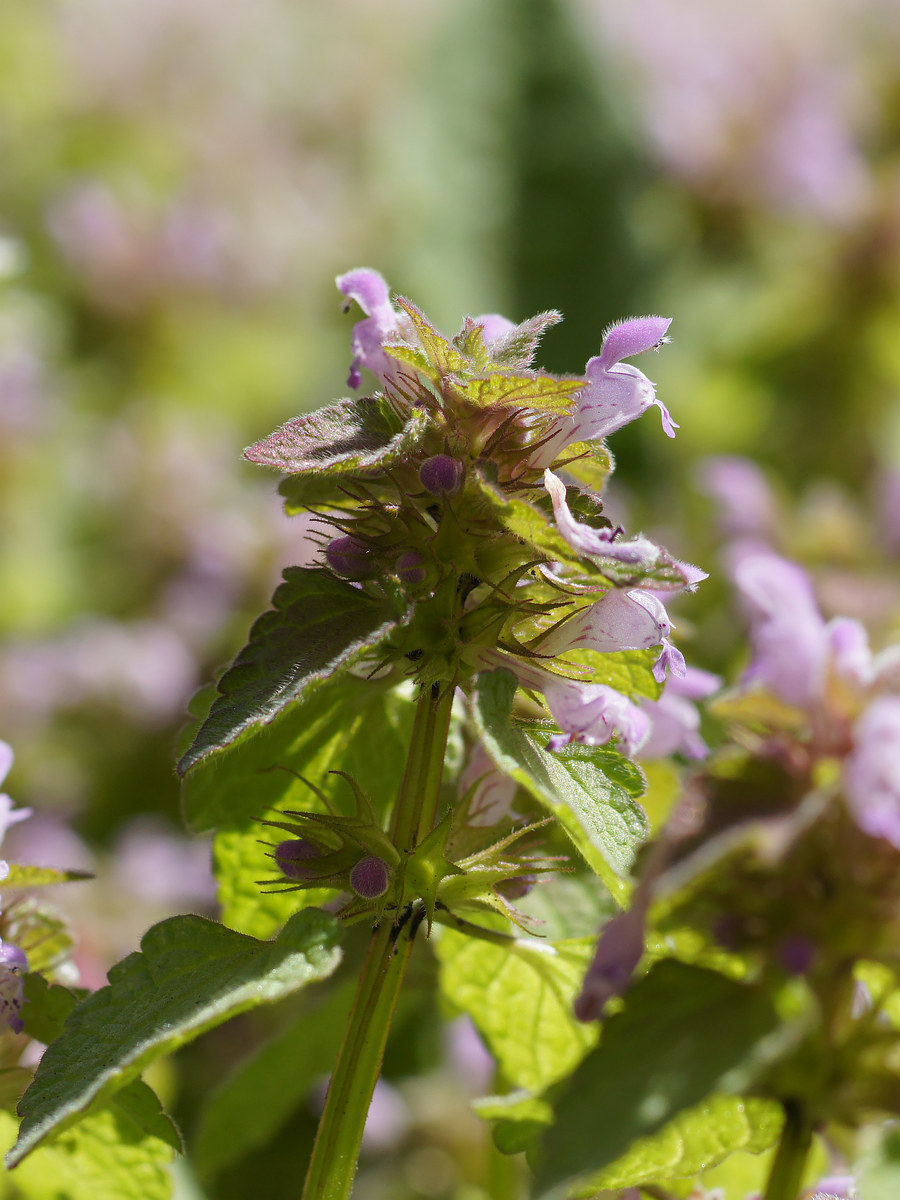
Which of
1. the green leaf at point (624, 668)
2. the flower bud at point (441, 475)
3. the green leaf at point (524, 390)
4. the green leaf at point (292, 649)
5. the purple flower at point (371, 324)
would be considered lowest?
the green leaf at point (624, 668)

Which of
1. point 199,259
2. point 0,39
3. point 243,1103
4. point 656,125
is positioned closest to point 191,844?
point 243,1103

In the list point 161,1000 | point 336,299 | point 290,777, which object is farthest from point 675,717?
point 336,299

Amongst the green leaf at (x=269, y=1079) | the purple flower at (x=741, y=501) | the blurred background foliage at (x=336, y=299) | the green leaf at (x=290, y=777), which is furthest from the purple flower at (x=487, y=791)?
the purple flower at (x=741, y=501)

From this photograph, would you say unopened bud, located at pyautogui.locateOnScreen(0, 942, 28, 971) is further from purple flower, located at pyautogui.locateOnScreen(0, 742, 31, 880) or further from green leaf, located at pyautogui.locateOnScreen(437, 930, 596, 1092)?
green leaf, located at pyautogui.locateOnScreen(437, 930, 596, 1092)

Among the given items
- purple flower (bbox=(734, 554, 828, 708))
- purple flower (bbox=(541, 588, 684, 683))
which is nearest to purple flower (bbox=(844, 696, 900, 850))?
purple flower (bbox=(734, 554, 828, 708))

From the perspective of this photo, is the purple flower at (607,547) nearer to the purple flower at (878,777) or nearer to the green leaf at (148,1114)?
the purple flower at (878,777)

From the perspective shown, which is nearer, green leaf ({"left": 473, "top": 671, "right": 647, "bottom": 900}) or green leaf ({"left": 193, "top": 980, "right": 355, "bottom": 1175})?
green leaf ({"left": 473, "top": 671, "right": 647, "bottom": 900})

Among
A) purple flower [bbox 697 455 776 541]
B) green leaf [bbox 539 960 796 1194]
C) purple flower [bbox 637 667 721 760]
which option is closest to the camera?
green leaf [bbox 539 960 796 1194]
